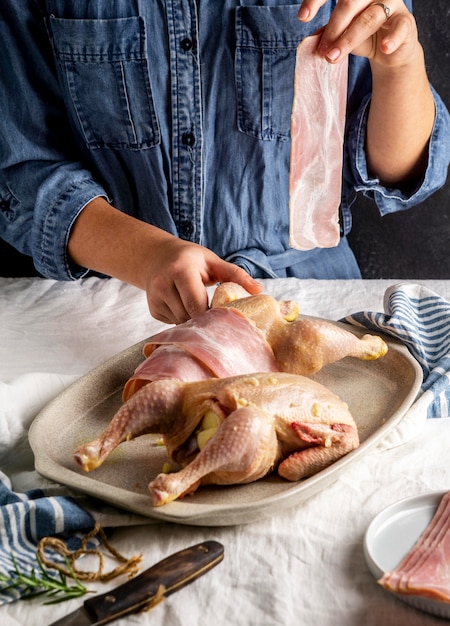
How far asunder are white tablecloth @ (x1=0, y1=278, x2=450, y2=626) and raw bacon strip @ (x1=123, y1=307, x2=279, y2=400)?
0.16 meters

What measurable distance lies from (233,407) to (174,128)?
83 centimetres

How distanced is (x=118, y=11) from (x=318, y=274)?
2.11 feet

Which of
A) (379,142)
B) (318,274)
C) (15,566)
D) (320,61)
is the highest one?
(320,61)

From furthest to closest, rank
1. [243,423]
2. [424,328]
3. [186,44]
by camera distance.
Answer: [186,44] < [424,328] < [243,423]

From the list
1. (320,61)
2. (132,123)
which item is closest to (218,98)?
(132,123)

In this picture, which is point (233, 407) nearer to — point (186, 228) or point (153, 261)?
point (153, 261)

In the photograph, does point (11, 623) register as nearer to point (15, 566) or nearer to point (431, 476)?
point (15, 566)

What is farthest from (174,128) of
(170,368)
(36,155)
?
(170,368)

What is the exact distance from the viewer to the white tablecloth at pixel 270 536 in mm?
775

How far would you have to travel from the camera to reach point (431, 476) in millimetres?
976

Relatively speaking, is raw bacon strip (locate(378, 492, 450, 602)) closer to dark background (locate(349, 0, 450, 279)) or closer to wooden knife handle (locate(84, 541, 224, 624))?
wooden knife handle (locate(84, 541, 224, 624))

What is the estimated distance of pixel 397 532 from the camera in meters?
0.85

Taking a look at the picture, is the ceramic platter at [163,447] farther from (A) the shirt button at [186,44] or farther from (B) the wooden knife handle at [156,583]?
(A) the shirt button at [186,44]

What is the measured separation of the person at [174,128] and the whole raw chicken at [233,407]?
451mm
